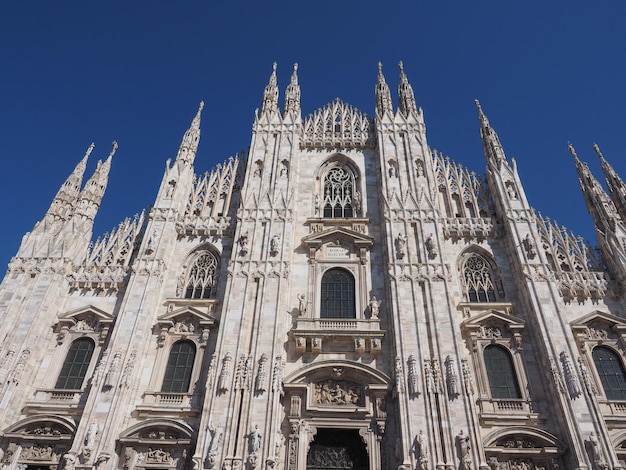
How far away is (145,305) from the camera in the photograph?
61.9ft

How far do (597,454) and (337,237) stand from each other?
42.4 feet

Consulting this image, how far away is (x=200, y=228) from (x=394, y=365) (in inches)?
455

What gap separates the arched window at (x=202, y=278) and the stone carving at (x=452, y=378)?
10650mm

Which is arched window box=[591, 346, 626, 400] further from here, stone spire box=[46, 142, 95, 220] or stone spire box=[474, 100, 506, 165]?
stone spire box=[46, 142, 95, 220]

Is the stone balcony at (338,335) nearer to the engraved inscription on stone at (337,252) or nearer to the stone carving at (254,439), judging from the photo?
the stone carving at (254,439)

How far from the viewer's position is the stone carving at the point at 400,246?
65.6 feet

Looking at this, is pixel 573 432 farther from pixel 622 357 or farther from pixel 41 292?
pixel 41 292

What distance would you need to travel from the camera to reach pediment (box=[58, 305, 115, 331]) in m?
19.1

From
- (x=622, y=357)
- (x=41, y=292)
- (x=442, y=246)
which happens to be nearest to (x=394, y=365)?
(x=442, y=246)

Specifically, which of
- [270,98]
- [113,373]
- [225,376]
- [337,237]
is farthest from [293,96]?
[113,373]

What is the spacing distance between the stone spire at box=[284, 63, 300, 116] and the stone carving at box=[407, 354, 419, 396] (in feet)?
54.0

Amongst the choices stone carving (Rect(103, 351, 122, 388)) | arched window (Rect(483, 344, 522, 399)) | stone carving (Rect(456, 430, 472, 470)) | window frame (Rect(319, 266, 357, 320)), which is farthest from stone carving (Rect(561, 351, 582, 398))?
stone carving (Rect(103, 351, 122, 388))

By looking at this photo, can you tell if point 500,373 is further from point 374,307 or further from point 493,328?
point 374,307

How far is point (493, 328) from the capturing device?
1848cm
